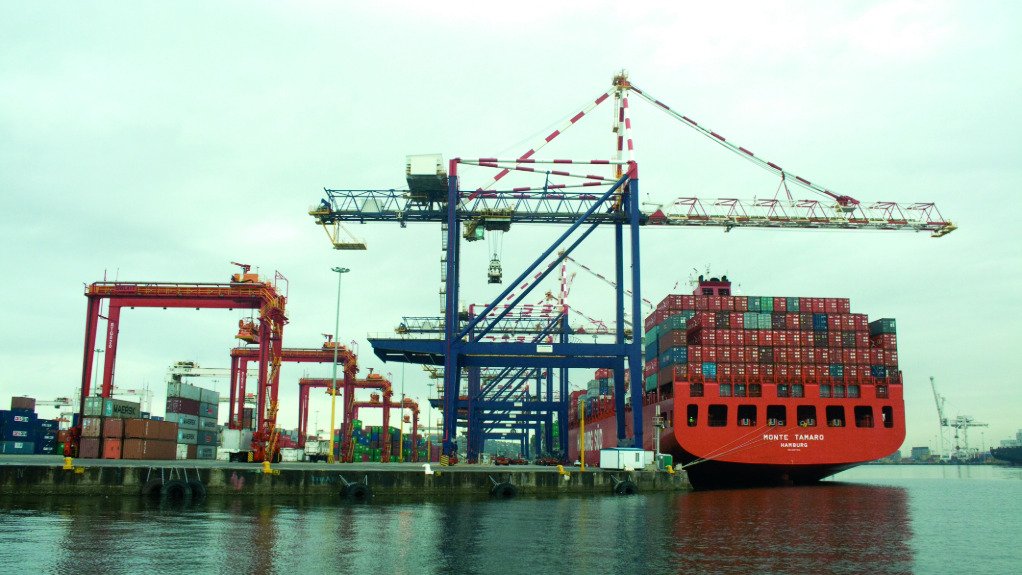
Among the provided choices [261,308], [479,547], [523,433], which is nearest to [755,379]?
[261,308]

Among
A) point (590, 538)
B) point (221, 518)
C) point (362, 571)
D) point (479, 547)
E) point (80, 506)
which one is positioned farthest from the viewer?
point (80, 506)

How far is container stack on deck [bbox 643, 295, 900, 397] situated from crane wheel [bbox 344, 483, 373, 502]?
22595 millimetres

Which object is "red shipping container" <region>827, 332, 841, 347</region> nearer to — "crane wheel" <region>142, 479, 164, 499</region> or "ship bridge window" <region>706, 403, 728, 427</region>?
"ship bridge window" <region>706, 403, 728, 427</region>

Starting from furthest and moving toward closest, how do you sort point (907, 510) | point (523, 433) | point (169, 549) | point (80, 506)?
1. point (523, 433)
2. point (907, 510)
3. point (80, 506)
4. point (169, 549)

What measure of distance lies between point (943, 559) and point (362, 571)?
43.9 feet

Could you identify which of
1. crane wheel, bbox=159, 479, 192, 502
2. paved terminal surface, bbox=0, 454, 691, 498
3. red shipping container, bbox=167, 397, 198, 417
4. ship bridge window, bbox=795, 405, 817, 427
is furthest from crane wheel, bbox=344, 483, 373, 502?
red shipping container, bbox=167, 397, 198, 417

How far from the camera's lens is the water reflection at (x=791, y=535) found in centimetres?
1744

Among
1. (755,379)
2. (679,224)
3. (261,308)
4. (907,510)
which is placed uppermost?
(679,224)

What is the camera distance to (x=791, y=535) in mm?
22938

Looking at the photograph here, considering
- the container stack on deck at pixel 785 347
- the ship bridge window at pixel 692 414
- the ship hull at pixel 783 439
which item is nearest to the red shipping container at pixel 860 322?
the container stack on deck at pixel 785 347

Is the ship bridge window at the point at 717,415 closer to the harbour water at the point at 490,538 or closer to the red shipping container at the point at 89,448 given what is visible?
the harbour water at the point at 490,538

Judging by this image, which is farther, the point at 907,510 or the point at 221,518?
the point at 907,510

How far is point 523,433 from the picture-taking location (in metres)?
126

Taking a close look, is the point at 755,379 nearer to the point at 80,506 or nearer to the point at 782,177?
the point at 782,177
